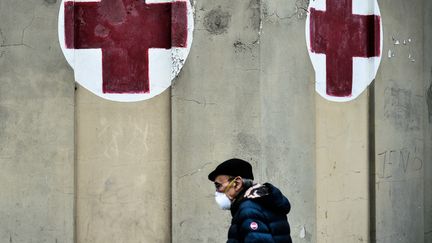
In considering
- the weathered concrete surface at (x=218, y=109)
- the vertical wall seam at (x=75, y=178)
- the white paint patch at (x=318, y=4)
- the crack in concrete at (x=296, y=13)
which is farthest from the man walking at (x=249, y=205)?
the white paint patch at (x=318, y=4)

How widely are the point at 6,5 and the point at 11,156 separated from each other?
117 cm

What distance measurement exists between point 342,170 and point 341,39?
1.14 m

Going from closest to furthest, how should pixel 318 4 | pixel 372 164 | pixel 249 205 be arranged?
pixel 249 205 < pixel 318 4 < pixel 372 164

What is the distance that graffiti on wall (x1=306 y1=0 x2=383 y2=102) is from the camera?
7086 millimetres

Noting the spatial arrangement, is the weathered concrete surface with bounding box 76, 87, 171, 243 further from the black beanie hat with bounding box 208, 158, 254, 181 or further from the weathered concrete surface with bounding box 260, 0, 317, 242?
the black beanie hat with bounding box 208, 158, 254, 181

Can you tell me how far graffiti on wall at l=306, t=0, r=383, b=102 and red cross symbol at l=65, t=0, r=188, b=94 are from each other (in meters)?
1.24

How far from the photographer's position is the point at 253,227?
4238 millimetres

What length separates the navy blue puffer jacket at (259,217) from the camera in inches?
167

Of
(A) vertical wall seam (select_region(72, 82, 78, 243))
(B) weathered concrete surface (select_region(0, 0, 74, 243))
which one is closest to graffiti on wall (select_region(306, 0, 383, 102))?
(A) vertical wall seam (select_region(72, 82, 78, 243))

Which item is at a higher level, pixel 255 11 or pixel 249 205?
pixel 255 11

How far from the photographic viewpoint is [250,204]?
436 cm

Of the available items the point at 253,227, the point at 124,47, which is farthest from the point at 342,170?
the point at 253,227

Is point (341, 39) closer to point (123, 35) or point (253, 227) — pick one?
point (123, 35)

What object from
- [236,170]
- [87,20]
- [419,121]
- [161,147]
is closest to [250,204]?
[236,170]
